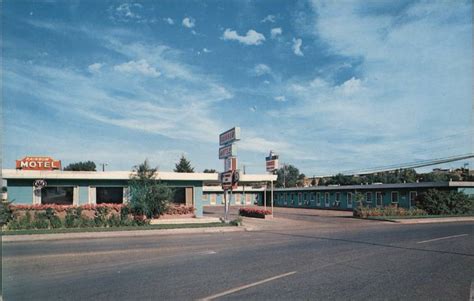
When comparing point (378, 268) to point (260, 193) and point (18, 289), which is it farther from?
point (260, 193)

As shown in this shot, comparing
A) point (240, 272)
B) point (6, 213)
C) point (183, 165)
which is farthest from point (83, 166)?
point (240, 272)

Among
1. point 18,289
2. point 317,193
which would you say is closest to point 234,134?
point 18,289

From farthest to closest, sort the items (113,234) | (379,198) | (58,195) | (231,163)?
(379,198)
(58,195)
(231,163)
(113,234)

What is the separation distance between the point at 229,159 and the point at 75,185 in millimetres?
11670

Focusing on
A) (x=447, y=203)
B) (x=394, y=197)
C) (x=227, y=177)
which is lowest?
(x=447, y=203)

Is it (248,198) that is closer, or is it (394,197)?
(394,197)

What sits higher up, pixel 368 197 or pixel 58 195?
pixel 58 195

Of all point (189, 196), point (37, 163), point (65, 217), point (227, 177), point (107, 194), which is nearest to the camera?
point (65, 217)

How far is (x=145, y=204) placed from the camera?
82.9 feet

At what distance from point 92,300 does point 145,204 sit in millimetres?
18824

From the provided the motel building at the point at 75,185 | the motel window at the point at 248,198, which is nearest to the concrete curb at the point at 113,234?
the motel building at the point at 75,185

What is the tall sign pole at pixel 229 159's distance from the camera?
27.9m

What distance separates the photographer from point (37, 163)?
32.7m

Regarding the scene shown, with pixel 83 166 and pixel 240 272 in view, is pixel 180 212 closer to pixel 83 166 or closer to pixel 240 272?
pixel 240 272
